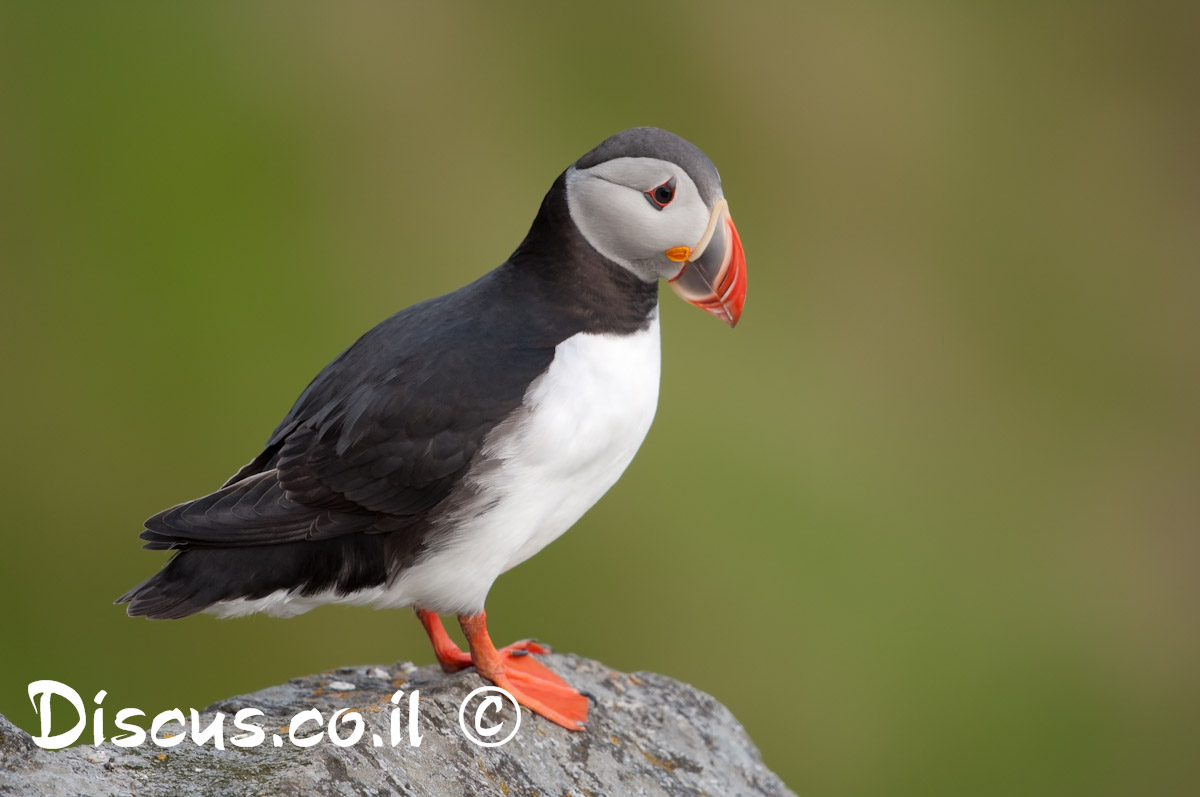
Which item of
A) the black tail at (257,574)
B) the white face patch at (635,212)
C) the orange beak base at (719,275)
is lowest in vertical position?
the black tail at (257,574)

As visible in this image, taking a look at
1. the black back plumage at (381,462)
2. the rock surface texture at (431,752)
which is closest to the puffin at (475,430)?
the black back plumage at (381,462)

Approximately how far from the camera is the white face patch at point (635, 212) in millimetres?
2801

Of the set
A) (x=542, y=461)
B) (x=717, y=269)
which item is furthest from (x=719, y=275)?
(x=542, y=461)

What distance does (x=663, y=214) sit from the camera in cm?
281

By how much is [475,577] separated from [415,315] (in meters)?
0.65

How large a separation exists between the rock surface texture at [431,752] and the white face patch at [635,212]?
1085mm

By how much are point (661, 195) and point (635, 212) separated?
70mm

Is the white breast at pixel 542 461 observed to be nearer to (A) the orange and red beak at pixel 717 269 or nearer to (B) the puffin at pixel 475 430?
(B) the puffin at pixel 475 430

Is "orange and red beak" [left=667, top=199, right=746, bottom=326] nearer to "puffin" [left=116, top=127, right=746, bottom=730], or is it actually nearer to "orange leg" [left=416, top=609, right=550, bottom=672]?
"puffin" [left=116, top=127, right=746, bottom=730]

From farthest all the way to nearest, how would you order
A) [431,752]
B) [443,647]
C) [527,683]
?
1. [443,647]
2. [527,683]
3. [431,752]

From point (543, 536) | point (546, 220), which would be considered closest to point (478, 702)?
point (543, 536)

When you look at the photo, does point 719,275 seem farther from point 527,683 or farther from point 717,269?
point 527,683

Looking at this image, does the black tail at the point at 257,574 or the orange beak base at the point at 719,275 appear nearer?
the black tail at the point at 257,574

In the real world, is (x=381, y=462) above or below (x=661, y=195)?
below
